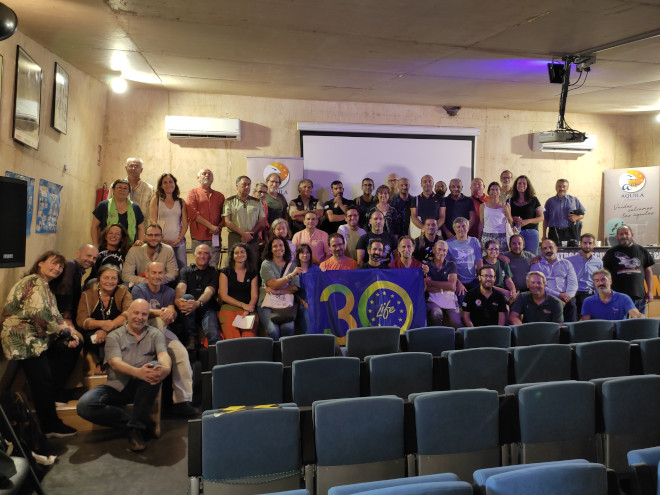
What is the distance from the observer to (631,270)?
720 centimetres

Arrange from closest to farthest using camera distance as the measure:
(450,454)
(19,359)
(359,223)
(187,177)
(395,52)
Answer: (450,454)
(19,359)
(395,52)
(359,223)
(187,177)

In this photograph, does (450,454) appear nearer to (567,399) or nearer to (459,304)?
(567,399)

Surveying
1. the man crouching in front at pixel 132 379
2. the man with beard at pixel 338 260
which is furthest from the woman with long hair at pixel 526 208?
the man crouching in front at pixel 132 379

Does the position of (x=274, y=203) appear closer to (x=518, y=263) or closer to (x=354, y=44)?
(x=354, y=44)

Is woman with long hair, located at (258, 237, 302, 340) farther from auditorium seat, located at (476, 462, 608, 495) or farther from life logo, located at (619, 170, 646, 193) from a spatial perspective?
life logo, located at (619, 170, 646, 193)

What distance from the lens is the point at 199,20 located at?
16.9 feet

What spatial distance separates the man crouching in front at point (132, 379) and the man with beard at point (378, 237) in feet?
8.60

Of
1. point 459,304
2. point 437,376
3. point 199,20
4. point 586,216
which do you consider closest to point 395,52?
point 199,20

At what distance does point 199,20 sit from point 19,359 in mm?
3410

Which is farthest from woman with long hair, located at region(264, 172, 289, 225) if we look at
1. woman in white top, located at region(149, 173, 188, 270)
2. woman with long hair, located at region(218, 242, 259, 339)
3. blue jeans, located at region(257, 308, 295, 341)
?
blue jeans, located at region(257, 308, 295, 341)

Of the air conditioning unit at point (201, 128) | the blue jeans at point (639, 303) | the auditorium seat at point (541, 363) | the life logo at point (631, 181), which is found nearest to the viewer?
the auditorium seat at point (541, 363)

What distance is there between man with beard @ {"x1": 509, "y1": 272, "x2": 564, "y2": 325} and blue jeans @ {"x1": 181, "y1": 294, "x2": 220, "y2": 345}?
10.8ft

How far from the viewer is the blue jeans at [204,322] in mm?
5621

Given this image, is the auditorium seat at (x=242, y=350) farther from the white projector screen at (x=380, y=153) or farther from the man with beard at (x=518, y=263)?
the white projector screen at (x=380, y=153)
